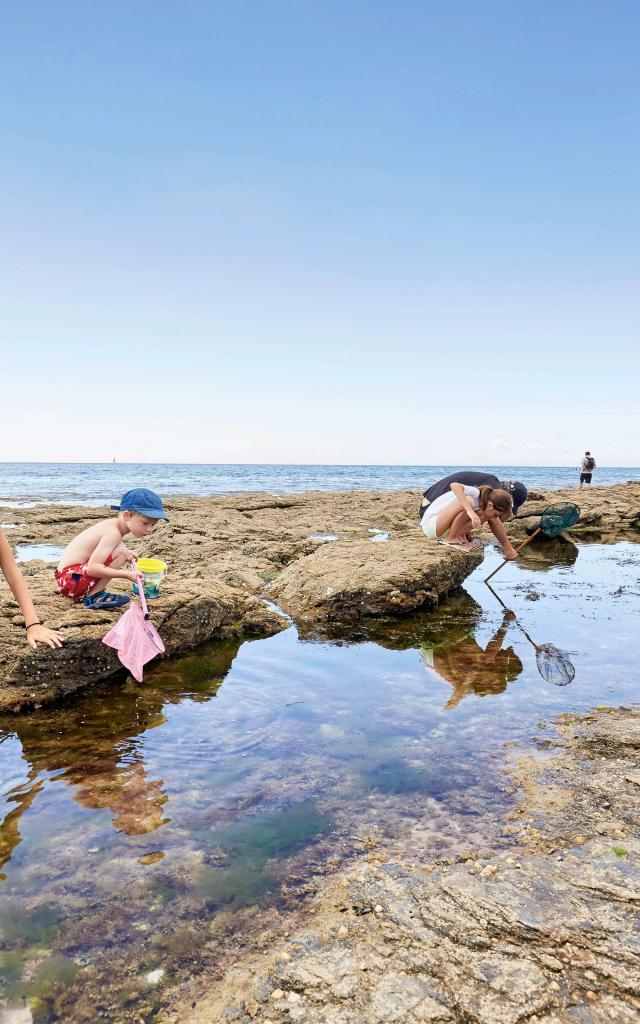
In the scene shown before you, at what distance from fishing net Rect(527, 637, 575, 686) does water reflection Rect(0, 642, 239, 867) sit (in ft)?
9.80

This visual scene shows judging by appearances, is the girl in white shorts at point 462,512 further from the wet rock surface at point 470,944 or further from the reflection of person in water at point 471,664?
the wet rock surface at point 470,944

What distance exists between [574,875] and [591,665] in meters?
3.39

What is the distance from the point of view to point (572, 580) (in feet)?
31.9

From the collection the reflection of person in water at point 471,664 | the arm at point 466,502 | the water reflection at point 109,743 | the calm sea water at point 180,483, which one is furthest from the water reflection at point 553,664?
the calm sea water at point 180,483

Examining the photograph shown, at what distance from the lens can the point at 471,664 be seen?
5812 millimetres

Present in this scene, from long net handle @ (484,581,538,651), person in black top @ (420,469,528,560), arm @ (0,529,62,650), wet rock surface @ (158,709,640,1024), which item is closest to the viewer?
wet rock surface @ (158,709,640,1024)

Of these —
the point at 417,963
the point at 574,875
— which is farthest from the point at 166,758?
the point at 574,875

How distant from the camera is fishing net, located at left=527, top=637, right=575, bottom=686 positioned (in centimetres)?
537

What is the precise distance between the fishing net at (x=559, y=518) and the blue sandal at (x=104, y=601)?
9190mm

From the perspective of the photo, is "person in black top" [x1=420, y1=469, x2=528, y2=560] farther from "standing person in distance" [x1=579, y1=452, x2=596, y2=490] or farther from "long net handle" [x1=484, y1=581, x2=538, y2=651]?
"standing person in distance" [x1=579, y1=452, x2=596, y2=490]

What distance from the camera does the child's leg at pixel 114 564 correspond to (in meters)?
5.62

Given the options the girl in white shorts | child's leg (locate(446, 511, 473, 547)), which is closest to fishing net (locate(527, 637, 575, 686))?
the girl in white shorts

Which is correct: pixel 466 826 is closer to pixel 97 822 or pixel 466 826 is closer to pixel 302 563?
pixel 97 822

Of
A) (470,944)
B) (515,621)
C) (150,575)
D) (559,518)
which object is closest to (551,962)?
(470,944)
